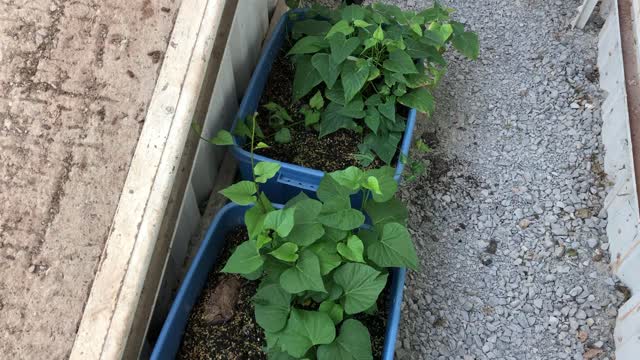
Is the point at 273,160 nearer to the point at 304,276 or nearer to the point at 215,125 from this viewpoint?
the point at 215,125

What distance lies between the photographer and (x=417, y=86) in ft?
4.70

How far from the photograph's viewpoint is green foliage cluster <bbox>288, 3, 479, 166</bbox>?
1368mm

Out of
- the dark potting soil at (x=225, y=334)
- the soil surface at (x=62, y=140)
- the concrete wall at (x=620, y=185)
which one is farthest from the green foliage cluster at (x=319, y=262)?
the concrete wall at (x=620, y=185)

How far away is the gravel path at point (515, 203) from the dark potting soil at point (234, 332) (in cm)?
Answer: 23

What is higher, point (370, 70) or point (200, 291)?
point (370, 70)

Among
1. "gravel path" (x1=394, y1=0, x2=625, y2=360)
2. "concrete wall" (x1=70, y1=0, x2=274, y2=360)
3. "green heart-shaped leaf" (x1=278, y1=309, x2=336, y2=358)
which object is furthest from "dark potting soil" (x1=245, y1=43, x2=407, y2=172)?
"green heart-shaped leaf" (x1=278, y1=309, x2=336, y2=358)

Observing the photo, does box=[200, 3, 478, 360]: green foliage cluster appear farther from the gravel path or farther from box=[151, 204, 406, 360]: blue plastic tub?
the gravel path

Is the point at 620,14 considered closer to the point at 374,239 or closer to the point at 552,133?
the point at 552,133

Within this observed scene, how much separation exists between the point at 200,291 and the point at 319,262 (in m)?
0.32

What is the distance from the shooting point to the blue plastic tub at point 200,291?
110 cm

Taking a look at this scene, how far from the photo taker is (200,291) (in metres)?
1.23

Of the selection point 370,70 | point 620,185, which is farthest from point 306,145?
point 620,185

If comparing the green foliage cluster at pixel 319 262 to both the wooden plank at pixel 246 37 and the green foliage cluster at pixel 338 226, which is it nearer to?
the green foliage cluster at pixel 338 226

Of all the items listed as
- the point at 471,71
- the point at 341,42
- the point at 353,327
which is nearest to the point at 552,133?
the point at 471,71
